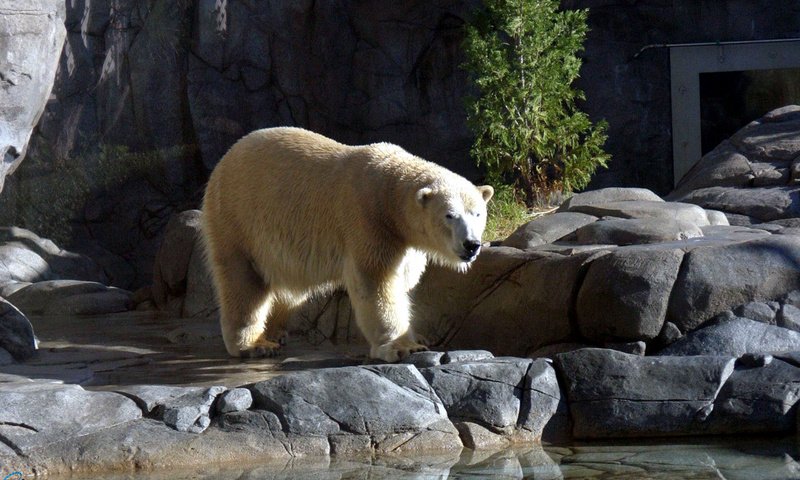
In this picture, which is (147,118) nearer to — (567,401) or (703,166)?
(703,166)

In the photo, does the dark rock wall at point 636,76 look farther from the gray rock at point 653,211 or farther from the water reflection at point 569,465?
the water reflection at point 569,465

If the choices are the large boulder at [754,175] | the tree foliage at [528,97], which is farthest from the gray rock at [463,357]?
the tree foliage at [528,97]

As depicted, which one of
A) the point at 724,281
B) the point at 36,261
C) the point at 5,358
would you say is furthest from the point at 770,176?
the point at 36,261

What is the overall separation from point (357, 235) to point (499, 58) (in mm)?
5026

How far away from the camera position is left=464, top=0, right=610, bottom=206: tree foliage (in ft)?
35.9

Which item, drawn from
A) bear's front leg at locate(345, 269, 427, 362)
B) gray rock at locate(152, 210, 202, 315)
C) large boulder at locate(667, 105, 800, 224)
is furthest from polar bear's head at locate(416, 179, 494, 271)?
gray rock at locate(152, 210, 202, 315)

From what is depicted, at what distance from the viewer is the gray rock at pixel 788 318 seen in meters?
6.11

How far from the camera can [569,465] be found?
4680mm

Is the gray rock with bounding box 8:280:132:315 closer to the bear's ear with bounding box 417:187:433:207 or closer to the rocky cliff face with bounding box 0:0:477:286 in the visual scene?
the rocky cliff face with bounding box 0:0:477:286

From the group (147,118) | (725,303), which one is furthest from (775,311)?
(147,118)

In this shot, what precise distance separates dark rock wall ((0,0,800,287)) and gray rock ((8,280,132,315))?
325 centimetres

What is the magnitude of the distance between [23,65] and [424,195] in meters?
2.84

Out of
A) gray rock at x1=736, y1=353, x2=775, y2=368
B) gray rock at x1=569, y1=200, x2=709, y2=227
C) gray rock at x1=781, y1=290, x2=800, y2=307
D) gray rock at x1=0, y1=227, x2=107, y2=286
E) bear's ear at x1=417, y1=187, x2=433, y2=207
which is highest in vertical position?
bear's ear at x1=417, y1=187, x2=433, y2=207

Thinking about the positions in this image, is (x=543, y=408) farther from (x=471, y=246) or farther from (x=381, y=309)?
→ (x=381, y=309)
